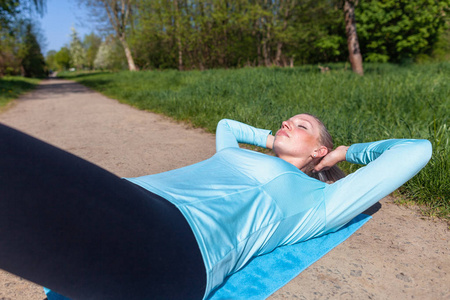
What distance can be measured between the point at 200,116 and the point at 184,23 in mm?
18080

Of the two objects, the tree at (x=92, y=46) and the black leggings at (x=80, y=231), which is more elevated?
the tree at (x=92, y=46)

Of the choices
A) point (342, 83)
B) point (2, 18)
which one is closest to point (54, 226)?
point (342, 83)

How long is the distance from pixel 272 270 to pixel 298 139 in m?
0.76

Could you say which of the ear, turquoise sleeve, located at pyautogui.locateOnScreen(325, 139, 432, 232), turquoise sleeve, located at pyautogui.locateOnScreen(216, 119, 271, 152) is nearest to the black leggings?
turquoise sleeve, located at pyautogui.locateOnScreen(325, 139, 432, 232)

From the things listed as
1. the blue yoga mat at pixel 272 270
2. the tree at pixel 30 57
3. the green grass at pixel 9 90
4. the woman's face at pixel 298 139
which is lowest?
the blue yoga mat at pixel 272 270

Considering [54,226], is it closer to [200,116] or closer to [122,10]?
[200,116]

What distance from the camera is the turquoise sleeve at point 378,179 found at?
1635mm

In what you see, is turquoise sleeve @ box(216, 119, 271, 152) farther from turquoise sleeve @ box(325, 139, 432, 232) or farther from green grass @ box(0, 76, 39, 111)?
green grass @ box(0, 76, 39, 111)

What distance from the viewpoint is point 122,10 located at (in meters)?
23.7

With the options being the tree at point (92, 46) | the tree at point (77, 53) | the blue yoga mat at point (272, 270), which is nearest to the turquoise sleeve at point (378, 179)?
the blue yoga mat at point (272, 270)

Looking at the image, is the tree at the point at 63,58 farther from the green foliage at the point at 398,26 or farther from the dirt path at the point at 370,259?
the dirt path at the point at 370,259

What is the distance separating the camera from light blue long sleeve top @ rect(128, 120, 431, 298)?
4.51 feet

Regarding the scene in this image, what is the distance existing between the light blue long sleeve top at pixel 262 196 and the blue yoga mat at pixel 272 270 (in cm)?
6

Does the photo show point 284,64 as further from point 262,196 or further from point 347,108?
point 262,196
